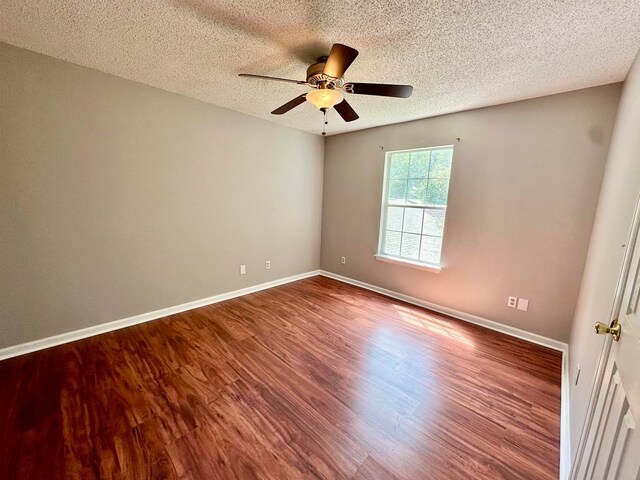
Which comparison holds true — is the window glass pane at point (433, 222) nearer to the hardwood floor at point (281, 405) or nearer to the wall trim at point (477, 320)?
the wall trim at point (477, 320)

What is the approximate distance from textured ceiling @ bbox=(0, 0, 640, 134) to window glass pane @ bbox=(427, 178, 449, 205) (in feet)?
3.24

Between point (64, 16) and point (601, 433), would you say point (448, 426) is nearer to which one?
point (601, 433)

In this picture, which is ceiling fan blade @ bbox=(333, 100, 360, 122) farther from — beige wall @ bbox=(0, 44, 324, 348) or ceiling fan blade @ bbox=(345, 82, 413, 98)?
beige wall @ bbox=(0, 44, 324, 348)

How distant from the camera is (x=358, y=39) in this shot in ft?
5.41

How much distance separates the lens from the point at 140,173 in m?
2.49

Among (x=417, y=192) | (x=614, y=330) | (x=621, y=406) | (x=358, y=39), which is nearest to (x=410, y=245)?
(x=417, y=192)

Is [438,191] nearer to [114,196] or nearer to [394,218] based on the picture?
[394,218]

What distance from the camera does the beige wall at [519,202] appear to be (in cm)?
219

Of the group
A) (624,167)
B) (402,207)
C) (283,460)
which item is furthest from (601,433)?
(402,207)

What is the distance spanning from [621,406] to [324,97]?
6.49 ft

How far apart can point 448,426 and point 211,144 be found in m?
3.31

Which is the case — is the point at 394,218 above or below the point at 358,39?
below

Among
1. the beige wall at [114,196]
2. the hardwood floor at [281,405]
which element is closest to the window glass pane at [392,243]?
the hardwood floor at [281,405]

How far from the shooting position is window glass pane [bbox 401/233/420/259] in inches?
133
